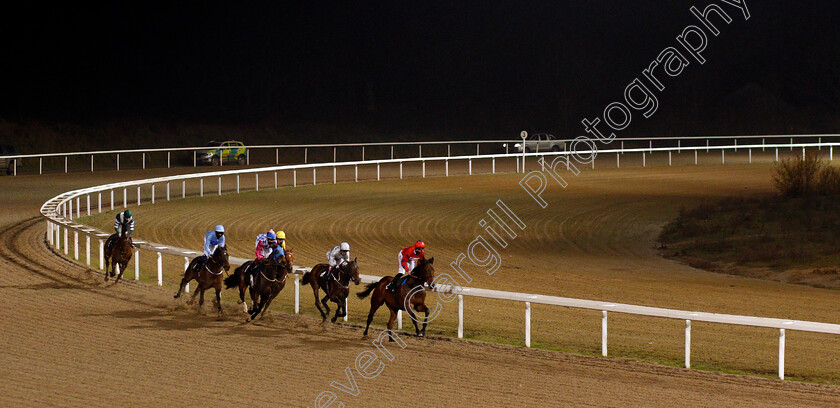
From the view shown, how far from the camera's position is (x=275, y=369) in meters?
8.50

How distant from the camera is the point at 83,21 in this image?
189ft

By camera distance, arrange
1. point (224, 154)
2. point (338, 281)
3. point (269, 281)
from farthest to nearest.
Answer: point (224, 154) → point (269, 281) → point (338, 281)

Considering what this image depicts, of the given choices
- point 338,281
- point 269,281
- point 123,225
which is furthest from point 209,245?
point 123,225

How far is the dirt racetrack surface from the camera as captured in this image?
754cm

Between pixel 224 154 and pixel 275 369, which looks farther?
pixel 224 154

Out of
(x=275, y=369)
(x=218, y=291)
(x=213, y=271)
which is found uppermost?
(x=213, y=271)

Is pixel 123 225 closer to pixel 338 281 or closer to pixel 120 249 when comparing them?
pixel 120 249

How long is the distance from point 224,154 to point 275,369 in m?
30.0

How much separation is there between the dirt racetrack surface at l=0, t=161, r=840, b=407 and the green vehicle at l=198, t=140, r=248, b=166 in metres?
25.3

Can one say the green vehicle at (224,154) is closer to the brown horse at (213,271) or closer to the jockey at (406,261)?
the brown horse at (213,271)

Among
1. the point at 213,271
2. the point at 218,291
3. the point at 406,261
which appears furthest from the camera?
the point at 218,291

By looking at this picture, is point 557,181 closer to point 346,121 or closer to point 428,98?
point 346,121

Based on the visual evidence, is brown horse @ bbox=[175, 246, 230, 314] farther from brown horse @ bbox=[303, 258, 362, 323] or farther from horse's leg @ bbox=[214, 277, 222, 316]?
brown horse @ bbox=[303, 258, 362, 323]

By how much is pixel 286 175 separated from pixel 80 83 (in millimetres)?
25341
